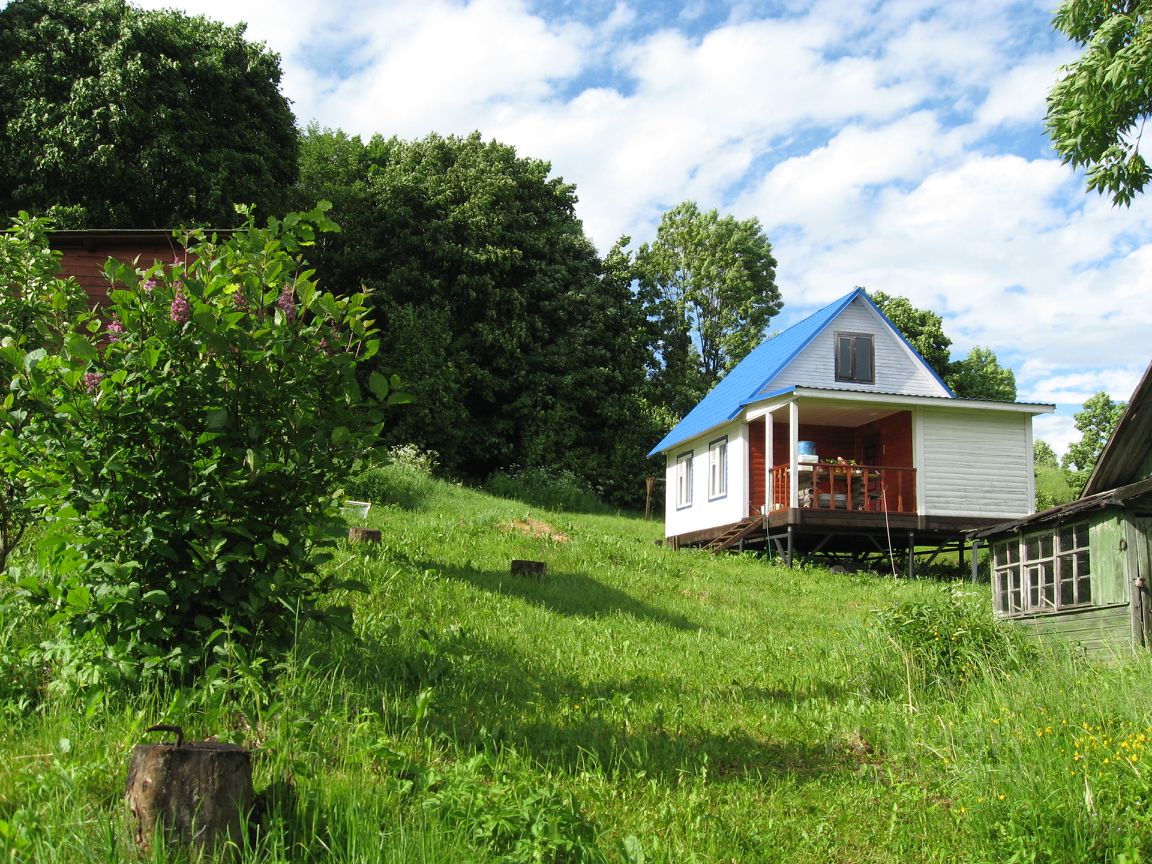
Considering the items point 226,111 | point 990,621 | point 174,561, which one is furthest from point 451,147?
point 174,561

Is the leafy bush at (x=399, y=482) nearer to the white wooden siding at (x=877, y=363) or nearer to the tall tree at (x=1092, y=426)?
the white wooden siding at (x=877, y=363)

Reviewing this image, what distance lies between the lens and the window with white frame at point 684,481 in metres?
27.7

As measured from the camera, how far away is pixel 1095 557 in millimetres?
10164

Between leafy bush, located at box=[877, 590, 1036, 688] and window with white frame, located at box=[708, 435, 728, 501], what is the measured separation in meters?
15.1

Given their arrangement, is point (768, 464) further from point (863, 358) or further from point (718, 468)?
point (863, 358)

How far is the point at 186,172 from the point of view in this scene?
27062 millimetres

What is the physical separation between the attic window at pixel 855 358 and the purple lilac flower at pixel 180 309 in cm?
2071

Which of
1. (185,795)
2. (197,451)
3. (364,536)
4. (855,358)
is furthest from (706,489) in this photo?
(185,795)

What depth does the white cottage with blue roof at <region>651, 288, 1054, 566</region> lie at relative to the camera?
21109 mm

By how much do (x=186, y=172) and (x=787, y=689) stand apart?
24810 mm

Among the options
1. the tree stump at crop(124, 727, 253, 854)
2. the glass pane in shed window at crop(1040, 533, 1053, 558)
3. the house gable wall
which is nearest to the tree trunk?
the tree stump at crop(124, 727, 253, 854)

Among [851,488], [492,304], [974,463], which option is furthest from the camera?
[492,304]

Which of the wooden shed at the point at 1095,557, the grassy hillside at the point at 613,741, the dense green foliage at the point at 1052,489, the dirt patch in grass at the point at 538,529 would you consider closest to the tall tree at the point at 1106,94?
the wooden shed at the point at 1095,557

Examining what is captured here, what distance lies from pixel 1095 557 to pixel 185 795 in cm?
971
